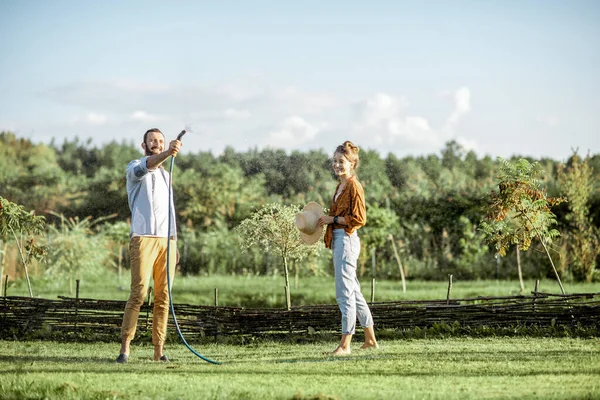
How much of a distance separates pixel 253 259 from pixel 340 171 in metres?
10.8

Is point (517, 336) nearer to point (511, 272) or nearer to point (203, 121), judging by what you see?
point (203, 121)

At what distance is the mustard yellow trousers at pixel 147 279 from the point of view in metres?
6.19

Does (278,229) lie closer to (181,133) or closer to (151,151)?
(151,151)

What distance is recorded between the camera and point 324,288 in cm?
1365

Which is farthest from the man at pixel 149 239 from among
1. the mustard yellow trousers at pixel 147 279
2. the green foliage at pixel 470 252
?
the green foliage at pixel 470 252

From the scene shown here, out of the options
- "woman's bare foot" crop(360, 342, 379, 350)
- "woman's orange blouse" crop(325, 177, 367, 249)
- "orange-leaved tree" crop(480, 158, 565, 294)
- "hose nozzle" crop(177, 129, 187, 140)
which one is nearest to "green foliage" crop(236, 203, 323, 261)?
"orange-leaved tree" crop(480, 158, 565, 294)

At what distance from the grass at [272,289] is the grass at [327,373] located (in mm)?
5109

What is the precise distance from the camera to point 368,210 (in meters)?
14.6

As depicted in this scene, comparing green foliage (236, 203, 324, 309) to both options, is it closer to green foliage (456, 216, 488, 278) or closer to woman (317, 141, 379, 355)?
woman (317, 141, 379, 355)

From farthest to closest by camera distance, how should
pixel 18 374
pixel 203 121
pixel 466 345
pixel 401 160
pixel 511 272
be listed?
1. pixel 401 160
2. pixel 511 272
3. pixel 466 345
4. pixel 203 121
5. pixel 18 374

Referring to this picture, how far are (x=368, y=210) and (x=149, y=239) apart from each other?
344 inches

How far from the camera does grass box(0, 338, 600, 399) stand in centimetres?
464

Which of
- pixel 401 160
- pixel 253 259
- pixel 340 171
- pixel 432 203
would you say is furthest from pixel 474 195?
pixel 340 171

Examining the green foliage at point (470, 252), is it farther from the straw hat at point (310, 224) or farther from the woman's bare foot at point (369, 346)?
the straw hat at point (310, 224)
